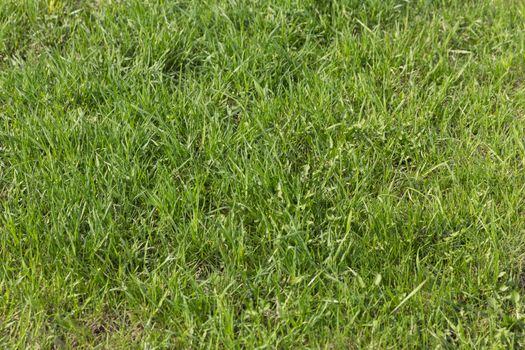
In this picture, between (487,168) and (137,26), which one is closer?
(487,168)

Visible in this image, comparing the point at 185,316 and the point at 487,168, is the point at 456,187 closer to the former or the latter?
the point at 487,168

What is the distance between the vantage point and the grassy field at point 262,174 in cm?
295

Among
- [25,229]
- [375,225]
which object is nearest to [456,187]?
[375,225]

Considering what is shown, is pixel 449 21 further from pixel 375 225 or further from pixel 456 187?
pixel 375 225

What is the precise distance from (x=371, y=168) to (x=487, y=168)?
0.48 metres

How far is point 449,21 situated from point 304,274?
6.13ft

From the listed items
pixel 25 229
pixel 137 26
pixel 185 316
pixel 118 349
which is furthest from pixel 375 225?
pixel 137 26

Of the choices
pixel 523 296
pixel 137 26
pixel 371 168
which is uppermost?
pixel 137 26

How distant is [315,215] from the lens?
3234 mm

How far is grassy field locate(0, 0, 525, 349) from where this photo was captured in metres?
2.95

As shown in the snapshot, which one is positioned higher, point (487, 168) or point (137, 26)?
point (137, 26)

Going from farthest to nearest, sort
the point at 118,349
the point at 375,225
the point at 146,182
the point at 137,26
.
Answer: the point at 137,26 < the point at 146,182 < the point at 375,225 < the point at 118,349

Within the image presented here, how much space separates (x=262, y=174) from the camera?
3.31 meters

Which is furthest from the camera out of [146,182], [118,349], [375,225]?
[146,182]
